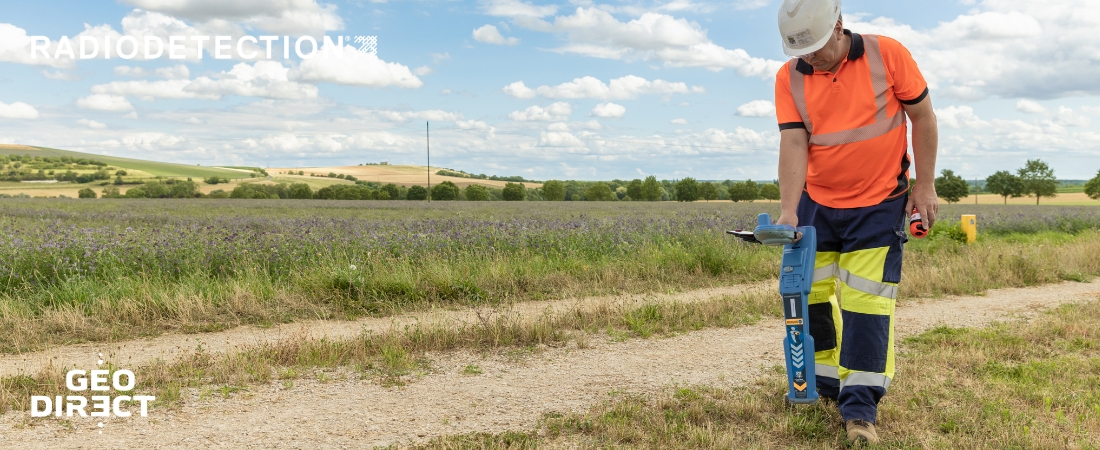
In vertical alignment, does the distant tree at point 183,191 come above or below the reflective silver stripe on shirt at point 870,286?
below

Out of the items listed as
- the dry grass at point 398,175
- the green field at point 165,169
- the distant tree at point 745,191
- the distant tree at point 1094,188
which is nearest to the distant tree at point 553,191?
the dry grass at point 398,175

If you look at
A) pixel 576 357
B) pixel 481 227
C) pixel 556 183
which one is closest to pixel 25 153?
pixel 556 183

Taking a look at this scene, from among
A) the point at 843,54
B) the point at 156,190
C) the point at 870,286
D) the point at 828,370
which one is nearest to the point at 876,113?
the point at 843,54

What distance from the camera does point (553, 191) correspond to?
282ft

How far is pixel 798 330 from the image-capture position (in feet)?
13.8

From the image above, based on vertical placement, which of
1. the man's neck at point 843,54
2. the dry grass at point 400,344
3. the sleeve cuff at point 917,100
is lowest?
the dry grass at point 400,344

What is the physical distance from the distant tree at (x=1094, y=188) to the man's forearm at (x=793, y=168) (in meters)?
97.1

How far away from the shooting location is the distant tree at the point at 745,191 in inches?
3563

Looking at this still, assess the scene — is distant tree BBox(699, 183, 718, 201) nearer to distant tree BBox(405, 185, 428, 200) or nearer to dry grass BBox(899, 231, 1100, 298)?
distant tree BBox(405, 185, 428, 200)

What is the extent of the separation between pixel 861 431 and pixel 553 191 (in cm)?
8195

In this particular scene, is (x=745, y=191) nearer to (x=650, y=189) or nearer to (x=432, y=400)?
(x=650, y=189)

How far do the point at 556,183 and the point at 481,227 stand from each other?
7498 cm

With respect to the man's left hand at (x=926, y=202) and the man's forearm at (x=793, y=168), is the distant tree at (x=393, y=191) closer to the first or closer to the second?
the man's forearm at (x=793, y=168)

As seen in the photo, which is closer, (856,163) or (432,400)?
(856,163)
